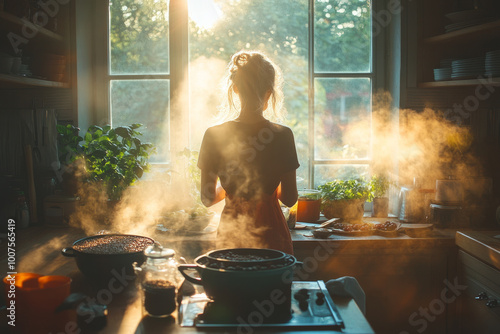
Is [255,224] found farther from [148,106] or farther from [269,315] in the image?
[148,106]

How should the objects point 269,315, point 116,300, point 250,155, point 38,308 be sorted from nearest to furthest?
1. point 38,308
2. point 269,315
3. point 116,300
4. point 250,155

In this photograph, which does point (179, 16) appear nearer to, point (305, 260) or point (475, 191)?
point (305, 260)

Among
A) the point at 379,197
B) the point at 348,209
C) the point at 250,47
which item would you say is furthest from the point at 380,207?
the point at 250,47

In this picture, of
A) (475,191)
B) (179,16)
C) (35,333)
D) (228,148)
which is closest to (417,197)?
(475,191)

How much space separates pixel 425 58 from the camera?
2.96 metres

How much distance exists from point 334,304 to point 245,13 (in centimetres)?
227

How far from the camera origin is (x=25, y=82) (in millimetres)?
2496

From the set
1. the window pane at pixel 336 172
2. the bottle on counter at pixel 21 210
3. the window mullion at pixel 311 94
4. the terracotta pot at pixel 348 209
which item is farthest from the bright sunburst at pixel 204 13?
the bottle on counter at pixel 21 210

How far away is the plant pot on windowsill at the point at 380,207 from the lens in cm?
295

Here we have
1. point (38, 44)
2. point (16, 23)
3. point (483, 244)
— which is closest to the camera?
point (483, 244)

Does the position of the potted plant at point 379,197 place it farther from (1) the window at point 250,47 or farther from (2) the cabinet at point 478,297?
(2) the cabinet at point 478,297

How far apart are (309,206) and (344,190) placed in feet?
0.75

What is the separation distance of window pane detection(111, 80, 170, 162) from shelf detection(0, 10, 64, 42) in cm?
47

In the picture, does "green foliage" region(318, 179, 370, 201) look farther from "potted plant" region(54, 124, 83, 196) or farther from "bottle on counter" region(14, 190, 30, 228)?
"bottle on counter" region(14, 190, 30, 228)
